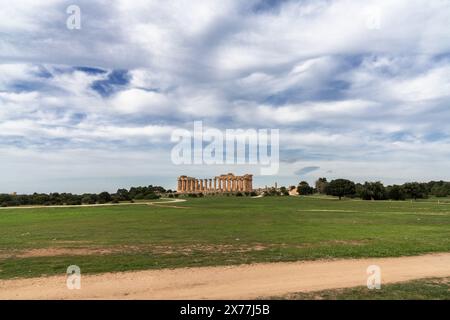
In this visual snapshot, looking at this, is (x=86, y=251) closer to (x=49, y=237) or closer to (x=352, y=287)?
(x=49, y=237)

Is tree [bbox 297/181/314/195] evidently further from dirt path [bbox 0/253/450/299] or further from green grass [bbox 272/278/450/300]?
green grass [bbox 272/278/450/300]

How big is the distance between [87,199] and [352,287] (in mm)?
99207

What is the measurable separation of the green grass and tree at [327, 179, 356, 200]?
389ft

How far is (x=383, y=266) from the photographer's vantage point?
1588 centimetres

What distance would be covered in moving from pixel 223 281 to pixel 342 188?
120m

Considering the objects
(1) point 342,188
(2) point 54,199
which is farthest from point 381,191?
Result: (2) point 54,199

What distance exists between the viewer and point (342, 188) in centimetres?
12650

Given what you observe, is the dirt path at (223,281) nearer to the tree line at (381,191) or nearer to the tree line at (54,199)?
the tree line at (54,199)

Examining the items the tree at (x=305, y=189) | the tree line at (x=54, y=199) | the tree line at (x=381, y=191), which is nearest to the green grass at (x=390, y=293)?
the tree line at (x=54, y=199)

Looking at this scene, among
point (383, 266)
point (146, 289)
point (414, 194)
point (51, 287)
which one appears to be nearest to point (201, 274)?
point (146, 289)

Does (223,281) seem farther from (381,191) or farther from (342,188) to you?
(342,188)

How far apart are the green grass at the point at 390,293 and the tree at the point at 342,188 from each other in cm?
11843

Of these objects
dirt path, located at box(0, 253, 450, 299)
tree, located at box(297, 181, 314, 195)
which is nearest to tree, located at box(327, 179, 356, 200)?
tree, located at box(297, 181, 314, 195)

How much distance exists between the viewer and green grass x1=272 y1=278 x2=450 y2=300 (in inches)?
436
